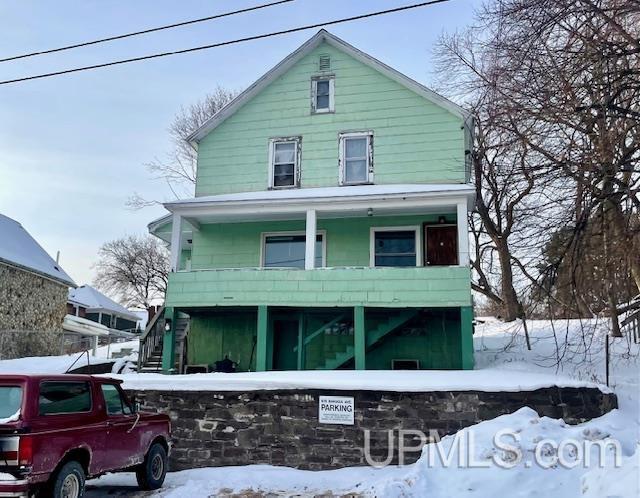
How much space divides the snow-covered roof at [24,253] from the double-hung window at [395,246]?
13867 millimetres

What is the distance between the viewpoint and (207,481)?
8797 millimetres

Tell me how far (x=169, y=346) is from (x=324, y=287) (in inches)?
171

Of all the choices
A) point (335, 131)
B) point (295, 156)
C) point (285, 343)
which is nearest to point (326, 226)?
point (295, 156)

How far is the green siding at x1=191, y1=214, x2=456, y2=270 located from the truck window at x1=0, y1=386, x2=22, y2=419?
975 cm

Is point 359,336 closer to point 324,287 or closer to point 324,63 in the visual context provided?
point 324,287

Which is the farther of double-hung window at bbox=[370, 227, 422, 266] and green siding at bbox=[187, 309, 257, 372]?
green siding at bbox=[187, 309, 257, 372]

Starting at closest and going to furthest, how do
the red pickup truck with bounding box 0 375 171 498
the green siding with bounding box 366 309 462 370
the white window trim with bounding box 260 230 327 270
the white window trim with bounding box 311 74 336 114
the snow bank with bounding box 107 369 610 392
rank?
the red pickup truck with bounding box 0 375 171 498, the snow bank with bounding box 107 369 610 392, the green siding with bounding box 366 309 462 370, the white window trim with bounding box 260 230 327 270, the white window trim with bounding box 311 74 336 114

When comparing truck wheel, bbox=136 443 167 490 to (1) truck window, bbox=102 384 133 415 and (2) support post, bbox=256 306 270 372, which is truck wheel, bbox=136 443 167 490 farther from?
(2) support post, bbox=256 306 270 372

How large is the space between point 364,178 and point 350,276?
10.8ft

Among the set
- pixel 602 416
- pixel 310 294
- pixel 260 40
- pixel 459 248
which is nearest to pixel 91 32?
pixel 260 40

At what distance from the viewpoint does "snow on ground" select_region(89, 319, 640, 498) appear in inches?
247

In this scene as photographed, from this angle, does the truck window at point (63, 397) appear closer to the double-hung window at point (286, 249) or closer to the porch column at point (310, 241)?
the porch column at point (310, 241)

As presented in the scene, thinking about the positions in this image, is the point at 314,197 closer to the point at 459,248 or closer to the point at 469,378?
the point at 459,248

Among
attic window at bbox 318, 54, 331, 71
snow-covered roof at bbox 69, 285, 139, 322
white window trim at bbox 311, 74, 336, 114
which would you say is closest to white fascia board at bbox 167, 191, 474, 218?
white window trim at bbox 311, 74, 336, 114
